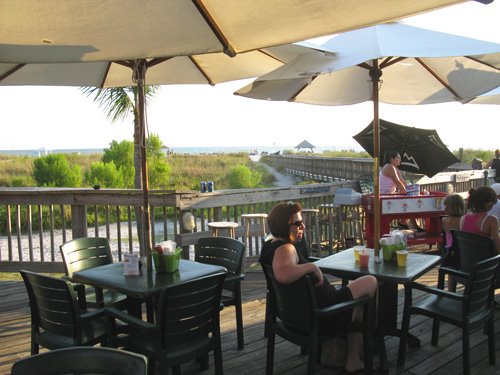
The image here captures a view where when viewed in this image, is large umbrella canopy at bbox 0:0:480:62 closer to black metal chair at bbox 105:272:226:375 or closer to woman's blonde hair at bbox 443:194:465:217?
black metal chair at bbox 105:272:226:375

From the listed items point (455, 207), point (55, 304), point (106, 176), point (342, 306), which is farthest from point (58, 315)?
point (106, 176)

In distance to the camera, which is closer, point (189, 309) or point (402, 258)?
point (189, 309)

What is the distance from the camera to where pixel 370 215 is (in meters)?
6.74

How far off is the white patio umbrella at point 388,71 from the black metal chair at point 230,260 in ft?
3.85

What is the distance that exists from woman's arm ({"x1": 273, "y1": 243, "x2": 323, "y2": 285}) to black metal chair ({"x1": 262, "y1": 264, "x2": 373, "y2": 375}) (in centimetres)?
4

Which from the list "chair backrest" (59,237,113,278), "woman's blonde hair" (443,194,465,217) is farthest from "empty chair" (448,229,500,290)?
"chair backrest" (59,237,113,278)

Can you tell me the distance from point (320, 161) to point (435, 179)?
14656 millimetres

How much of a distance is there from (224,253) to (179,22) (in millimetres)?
2024

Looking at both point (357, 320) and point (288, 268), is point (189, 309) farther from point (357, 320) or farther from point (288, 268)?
point (357, 320)

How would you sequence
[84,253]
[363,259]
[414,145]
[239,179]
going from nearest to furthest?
1. [363,259]
2. [84,253]
3. [414,145]
4. [239,179]

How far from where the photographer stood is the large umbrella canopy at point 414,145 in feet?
23.3

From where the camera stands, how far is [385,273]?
3.21m

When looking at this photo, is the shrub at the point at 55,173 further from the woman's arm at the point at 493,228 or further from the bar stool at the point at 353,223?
A: the woman's arm at the point at 493,228

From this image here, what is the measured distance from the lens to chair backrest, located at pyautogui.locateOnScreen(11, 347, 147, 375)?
65.7 inches
